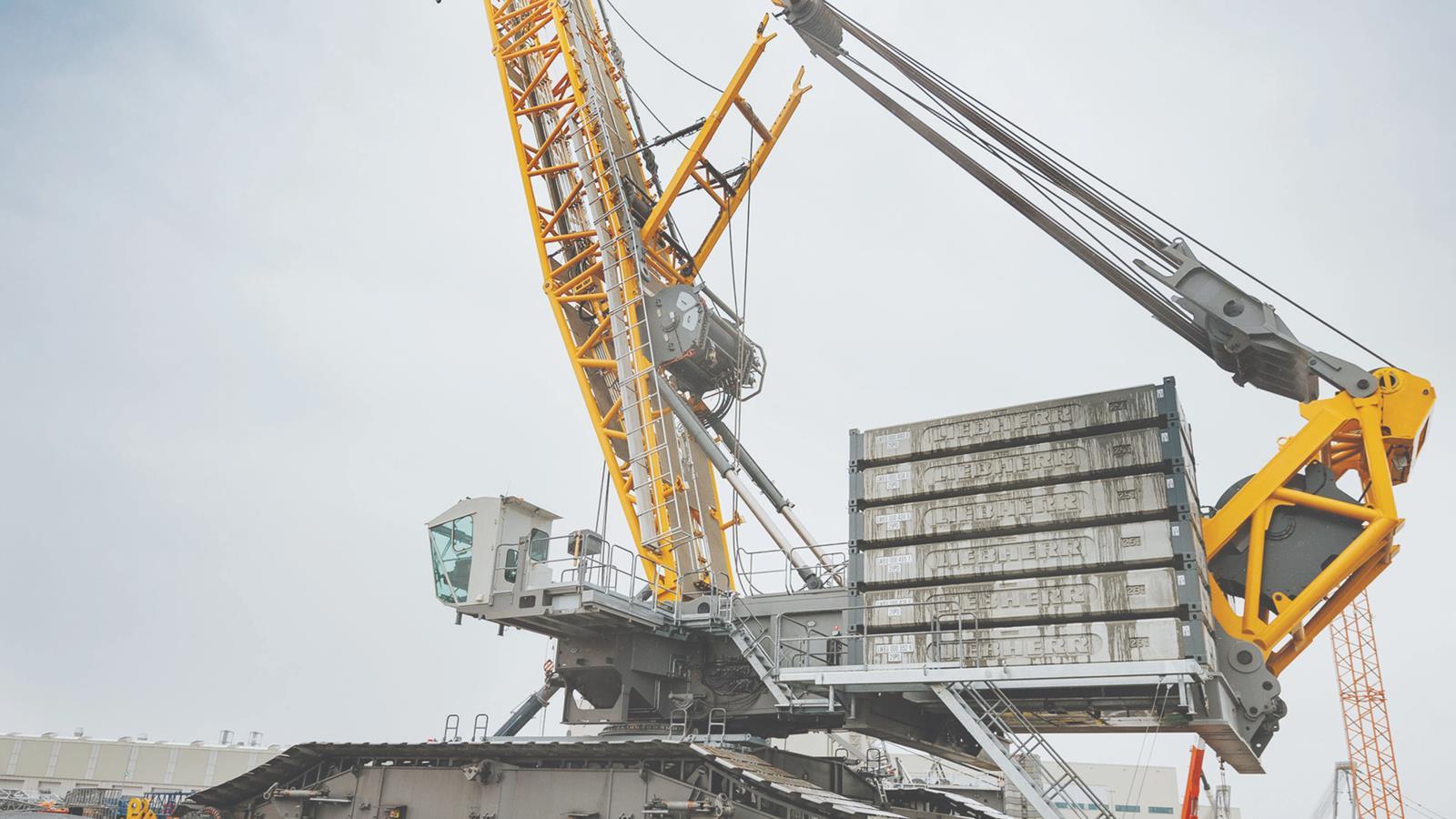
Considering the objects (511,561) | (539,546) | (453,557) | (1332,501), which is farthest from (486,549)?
(1332,501)

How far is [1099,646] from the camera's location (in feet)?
40.3

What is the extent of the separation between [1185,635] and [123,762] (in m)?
46.6

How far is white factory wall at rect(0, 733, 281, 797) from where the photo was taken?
138 feet

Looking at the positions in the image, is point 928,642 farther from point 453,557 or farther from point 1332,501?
point 453,557

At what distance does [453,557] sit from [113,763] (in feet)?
121

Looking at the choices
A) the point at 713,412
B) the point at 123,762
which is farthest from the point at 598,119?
the point at 123,762

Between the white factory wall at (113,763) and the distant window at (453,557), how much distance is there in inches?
1255

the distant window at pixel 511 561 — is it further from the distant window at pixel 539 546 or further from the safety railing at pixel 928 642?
the safety railing at pixel 928 642

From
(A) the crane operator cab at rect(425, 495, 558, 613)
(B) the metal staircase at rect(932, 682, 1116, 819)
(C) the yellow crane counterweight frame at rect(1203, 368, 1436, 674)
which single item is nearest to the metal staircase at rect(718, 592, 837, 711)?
(B) the metal staircase at rect(932, 682, 1116, 819)

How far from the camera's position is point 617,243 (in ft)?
68.9

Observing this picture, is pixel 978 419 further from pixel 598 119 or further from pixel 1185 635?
pixel 598 119

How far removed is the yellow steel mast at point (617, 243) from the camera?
64.4 ft

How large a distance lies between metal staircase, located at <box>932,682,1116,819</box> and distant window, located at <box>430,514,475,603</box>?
8.04 metres

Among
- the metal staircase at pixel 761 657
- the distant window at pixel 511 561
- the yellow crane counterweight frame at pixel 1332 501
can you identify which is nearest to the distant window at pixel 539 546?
the distant window at pixel 511 561
